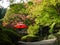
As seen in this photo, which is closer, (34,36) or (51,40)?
(51,40)

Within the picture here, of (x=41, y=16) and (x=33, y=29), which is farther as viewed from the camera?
(x=33, y=29)

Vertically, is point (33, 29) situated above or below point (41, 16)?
below

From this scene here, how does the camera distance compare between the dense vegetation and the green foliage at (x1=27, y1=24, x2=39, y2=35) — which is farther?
the green foliage at (x1=27, y1=24, x2=39, y2=35)

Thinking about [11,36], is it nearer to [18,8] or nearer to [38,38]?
[38,38]

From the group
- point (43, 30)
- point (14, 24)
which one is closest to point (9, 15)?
point (14, 24)

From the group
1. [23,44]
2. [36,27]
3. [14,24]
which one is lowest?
[23,44]

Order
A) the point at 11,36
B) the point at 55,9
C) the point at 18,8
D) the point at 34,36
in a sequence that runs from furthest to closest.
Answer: the point at 18,8 → the point at 34,36 → the point at 55,9 → the point at 11,36

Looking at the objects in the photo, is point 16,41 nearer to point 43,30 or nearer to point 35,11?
point 35,11

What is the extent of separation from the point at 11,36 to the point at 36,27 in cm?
203

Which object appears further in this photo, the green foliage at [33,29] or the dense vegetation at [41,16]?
the green foliage at [33,29]

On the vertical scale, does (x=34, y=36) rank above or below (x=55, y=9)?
below

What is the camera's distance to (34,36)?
979 cm

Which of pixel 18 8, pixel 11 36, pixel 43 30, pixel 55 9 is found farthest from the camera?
pixel 18 8

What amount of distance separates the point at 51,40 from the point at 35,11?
1336 mm
